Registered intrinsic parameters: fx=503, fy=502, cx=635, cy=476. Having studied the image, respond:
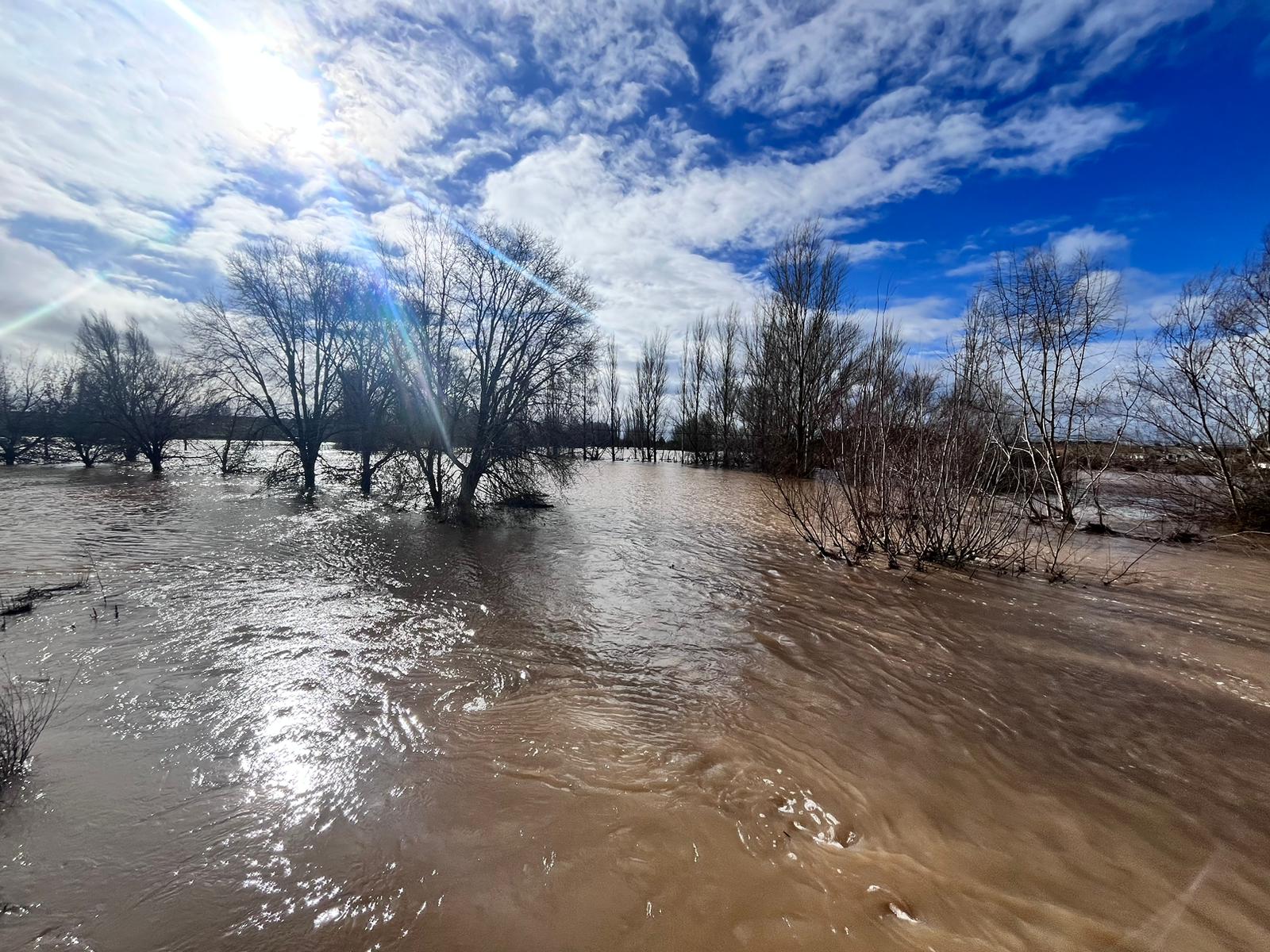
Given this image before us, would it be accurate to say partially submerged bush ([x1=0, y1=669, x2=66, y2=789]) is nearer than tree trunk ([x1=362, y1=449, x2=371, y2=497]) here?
Yes

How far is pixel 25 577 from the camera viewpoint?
752 centimetres

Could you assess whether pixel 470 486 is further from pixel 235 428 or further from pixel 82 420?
pixel 82 420

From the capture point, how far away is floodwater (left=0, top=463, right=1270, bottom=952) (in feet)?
7.43

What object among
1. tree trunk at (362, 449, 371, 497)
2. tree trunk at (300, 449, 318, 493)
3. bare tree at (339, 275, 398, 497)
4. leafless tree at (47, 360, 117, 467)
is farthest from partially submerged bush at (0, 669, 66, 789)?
leafless tree at (47, 360, 117, 467)

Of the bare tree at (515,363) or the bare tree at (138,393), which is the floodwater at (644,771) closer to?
the bare tree at (515,363)

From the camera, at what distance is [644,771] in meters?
3.31

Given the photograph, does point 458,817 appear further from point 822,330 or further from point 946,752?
point 822,330

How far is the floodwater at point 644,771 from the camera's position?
2.26 metres

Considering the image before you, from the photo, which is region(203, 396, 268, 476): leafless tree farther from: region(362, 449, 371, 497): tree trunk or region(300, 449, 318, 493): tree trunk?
region(362, 449, 371, 497): tree trunk

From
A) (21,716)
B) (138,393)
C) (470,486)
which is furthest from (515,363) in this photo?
(138,393)

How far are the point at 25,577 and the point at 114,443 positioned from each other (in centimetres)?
2673

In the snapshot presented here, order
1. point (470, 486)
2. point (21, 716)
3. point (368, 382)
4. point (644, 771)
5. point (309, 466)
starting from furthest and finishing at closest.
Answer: point (309, 466), point (368, 382), point (470, 486), point (21, 716), point (644, 771)

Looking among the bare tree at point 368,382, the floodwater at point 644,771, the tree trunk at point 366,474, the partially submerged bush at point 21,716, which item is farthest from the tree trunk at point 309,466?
the partially submerged bush at point 21,716

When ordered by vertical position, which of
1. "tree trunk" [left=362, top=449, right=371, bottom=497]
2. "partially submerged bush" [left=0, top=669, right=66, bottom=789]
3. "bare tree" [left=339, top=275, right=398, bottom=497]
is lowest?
"partially submerged bush" [left=0, top=669, right=66, bottom=789]
